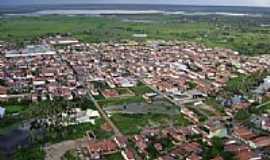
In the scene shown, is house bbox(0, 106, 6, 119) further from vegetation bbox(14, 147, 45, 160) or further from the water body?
the water body

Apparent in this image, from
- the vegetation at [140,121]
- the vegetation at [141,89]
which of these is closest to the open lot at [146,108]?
the vegetation at [140,121]

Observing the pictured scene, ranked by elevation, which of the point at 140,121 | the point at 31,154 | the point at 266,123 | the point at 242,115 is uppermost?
the point at 266,123

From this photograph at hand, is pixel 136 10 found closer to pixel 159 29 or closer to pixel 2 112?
pixel 159 29

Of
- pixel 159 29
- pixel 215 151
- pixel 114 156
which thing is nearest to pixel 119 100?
pixel 114 156

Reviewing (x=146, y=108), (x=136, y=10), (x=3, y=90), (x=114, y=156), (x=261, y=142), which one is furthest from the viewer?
(x=136, y=10)

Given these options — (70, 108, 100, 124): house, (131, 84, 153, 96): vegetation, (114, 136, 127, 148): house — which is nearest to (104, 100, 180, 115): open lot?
(70, 108, 100, 124): house

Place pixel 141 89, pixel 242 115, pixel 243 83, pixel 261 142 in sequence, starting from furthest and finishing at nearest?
pixel 243 83 → pixel 141 89 → pixel 242 115 → pixel 261 142

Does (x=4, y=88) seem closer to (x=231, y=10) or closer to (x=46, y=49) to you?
(x=46, y=49)
